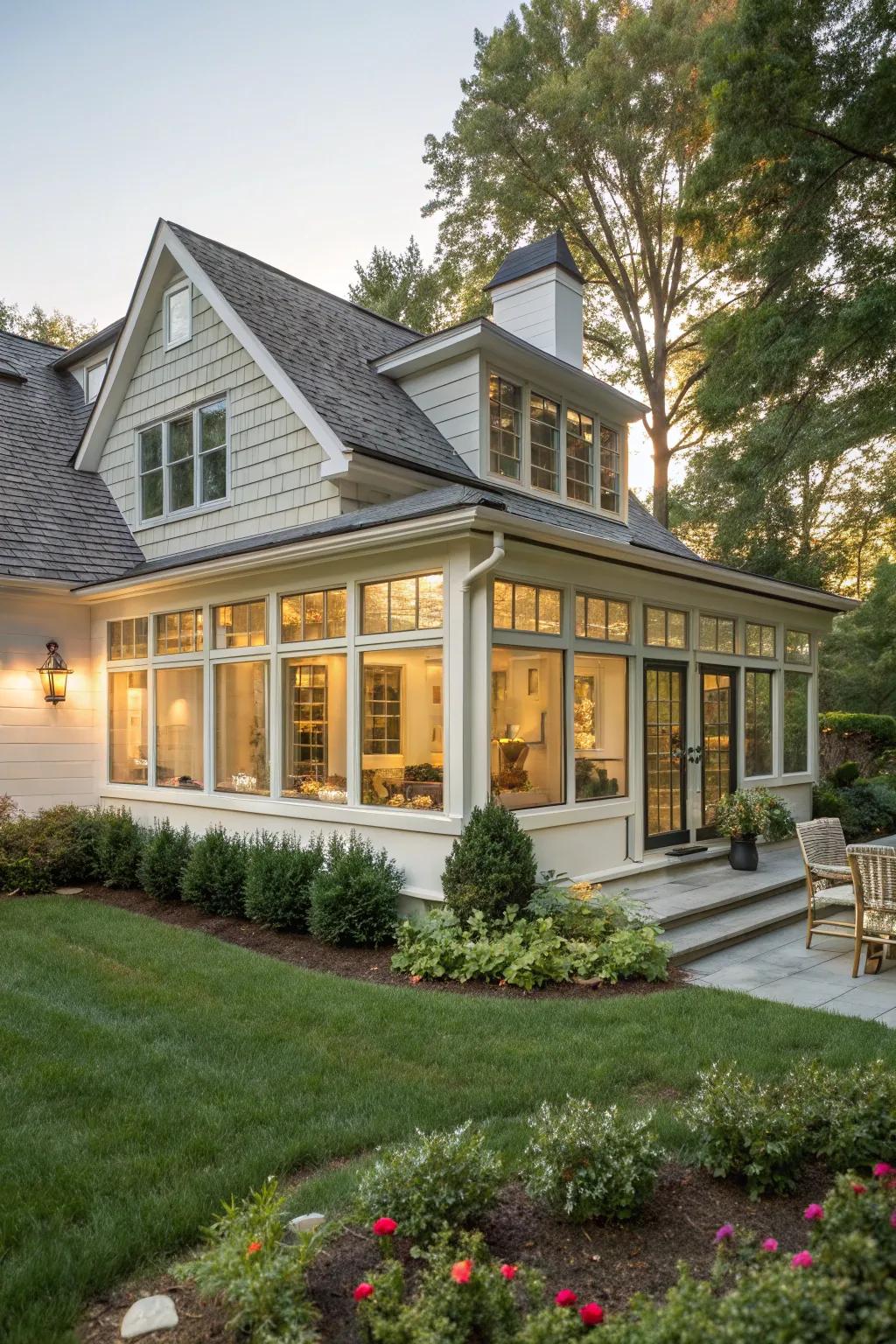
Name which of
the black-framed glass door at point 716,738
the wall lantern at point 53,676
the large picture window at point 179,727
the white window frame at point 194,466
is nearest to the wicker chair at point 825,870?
the black-framed glass door at point 716,738

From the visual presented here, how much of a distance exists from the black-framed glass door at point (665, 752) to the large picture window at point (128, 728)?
5.86 meters

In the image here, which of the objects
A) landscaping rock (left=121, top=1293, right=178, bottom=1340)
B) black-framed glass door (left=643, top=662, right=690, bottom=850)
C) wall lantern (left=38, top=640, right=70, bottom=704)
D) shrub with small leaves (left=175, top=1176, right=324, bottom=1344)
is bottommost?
landscaping rock (left=121, top=1293, right=178, bottom=1340)

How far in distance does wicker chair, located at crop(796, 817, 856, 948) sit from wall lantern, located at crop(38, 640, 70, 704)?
8.35 m

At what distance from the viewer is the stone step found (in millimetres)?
6707

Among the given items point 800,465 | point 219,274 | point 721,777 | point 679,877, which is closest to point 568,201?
point 800,465

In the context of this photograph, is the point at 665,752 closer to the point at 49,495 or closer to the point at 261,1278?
the point at 261,1278

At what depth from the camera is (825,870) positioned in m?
6.99

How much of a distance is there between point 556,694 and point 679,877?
2.59 meters

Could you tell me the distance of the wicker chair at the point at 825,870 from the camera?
681 centimetres

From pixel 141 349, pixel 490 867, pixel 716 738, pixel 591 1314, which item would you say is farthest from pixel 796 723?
pixel 591 1314

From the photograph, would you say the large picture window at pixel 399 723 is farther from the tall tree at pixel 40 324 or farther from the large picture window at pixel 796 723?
the tall tree at pixel 40 324

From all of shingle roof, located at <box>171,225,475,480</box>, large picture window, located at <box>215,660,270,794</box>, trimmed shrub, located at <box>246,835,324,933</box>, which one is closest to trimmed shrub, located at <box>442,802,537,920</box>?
trimmed shrub, located at <box>246,835,324,933</box>

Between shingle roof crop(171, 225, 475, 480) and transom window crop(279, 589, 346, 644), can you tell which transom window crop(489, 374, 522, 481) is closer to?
shingle roof crop(171, 225, 475, 480)

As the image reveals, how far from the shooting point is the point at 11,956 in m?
6.65
